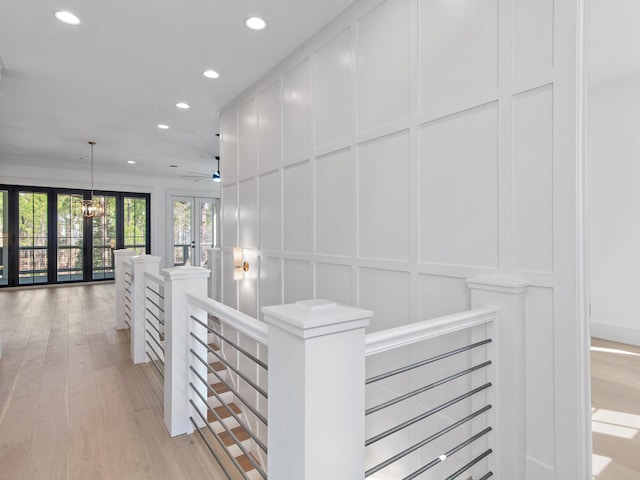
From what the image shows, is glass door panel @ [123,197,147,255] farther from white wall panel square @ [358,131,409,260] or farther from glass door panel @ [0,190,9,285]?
white wall panel square @ [358,131,409,260]

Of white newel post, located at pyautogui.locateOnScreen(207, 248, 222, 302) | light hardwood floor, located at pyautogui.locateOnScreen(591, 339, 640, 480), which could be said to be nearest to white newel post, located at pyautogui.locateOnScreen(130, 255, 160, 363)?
white newel post, located at pyautogui.locateOnScreen(207, 248, 222, 302)

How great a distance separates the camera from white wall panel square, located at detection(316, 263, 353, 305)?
8.97 ft

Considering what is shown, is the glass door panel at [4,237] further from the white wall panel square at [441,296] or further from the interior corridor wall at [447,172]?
the white wall panel square at [441,296]

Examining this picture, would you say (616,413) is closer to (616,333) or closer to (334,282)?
(616,333)

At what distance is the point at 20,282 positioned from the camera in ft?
26.4

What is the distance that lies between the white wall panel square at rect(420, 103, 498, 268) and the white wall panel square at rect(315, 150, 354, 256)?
0.69m

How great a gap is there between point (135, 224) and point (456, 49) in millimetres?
9306

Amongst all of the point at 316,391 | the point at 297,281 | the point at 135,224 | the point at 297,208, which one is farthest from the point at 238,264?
the point at 135,224

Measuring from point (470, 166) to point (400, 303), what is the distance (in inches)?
36.7

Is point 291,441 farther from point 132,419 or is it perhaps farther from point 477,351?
point 132,419

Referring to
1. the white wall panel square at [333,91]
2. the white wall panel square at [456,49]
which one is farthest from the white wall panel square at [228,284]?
the white wall panel square at [456,49]

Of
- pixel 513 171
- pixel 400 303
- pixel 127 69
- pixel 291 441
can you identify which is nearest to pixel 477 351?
pixel 400 303

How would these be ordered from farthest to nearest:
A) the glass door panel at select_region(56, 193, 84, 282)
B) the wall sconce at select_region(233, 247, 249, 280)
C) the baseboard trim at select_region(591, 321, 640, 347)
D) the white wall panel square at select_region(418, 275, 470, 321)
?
1. the glass door panel at select_region(56, 193, 84, 282)
2. the wall sconce at select_region(233, 247, 249, 280)
3. the baseboard trim at select_region(591, 321, 640, 347)
4. the white wall panel square at select_region(418, 275, 470, 321)

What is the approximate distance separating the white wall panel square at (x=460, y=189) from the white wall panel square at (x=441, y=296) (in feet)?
0.37
